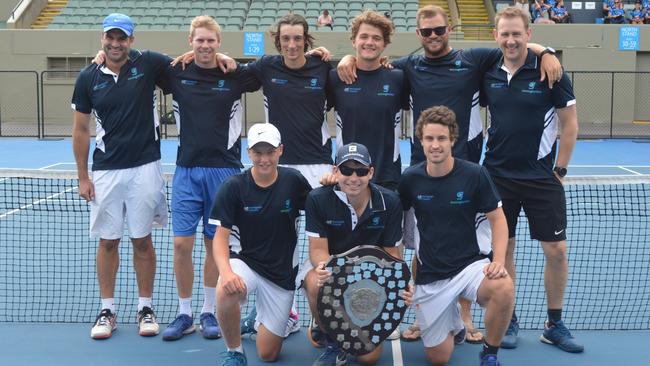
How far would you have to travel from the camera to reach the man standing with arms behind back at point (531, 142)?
5.53 metres

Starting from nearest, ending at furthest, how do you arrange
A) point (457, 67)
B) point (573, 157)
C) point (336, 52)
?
point (457, 67) < point (573, 157) < point (336, 52)

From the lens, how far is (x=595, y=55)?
83.4 ft

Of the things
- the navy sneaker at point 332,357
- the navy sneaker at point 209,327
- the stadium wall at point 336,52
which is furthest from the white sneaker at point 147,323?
the stadium wall at point 336,52

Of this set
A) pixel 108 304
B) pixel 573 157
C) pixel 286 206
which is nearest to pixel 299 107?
pixel 286 206

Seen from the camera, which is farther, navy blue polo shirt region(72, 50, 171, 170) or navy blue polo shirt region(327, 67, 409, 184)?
navy blue polo shirt region(72, 50, 171, 170)

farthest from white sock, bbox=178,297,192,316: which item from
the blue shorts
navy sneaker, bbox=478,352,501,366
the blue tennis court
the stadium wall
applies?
the stadium wall

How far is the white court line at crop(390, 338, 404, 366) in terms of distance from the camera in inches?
211

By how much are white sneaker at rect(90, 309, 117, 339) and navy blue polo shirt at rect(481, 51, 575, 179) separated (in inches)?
121

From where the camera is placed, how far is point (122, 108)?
579cm

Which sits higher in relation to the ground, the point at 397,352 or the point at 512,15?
the point at 512,15

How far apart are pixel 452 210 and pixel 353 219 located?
25.8 inches

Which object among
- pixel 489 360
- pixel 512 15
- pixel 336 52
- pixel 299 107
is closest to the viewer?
pixel 489 360

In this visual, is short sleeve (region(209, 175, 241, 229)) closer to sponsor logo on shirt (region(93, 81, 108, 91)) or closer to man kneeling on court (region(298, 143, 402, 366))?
man kneeling on court (region(298, 143, 402, 366))

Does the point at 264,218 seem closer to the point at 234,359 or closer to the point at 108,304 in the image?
the point at 234,359
